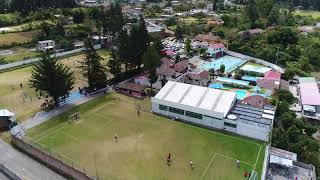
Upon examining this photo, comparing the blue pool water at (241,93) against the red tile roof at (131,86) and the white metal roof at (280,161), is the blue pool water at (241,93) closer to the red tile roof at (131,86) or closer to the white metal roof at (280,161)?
the red tile roof at (131,86)

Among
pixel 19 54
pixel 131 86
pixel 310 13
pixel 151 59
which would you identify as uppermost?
pixel 310 13

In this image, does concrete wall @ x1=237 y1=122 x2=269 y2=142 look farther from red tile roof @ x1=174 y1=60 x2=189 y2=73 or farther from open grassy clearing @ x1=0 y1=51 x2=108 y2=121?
open grassy clearing @ x1=0 y1=51 x2=108 y2=121

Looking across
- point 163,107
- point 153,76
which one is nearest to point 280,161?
point 163,107

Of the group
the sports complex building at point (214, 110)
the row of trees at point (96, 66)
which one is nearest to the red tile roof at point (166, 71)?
the row of trees at point (96, 66)

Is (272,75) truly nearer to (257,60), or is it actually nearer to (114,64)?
(257,60)

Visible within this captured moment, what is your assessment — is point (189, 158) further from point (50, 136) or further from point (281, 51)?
point (281, 51)

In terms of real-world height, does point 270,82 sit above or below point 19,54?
below

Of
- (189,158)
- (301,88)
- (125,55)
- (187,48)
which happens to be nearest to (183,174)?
(189,158)
